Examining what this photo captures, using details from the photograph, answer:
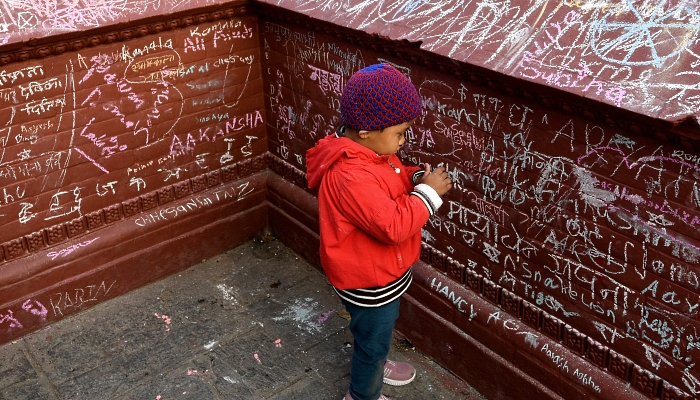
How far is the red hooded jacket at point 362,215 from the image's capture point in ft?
9.62

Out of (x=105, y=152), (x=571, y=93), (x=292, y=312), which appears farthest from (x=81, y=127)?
(x=571, y=93)

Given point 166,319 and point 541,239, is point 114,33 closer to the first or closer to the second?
point 166,319

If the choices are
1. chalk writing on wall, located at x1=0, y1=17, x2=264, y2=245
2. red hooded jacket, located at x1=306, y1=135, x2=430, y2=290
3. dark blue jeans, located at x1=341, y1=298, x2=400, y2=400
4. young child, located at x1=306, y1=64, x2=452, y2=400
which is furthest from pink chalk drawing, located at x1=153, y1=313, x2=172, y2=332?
red hooded jacket, located at x1=306, y1=135, x2=430, y2=290

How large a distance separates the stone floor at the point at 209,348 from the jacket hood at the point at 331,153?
144 cm

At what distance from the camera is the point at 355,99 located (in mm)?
2877

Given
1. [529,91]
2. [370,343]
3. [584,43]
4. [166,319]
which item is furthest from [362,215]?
[166,319]

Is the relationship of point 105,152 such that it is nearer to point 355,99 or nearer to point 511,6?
point 355,99

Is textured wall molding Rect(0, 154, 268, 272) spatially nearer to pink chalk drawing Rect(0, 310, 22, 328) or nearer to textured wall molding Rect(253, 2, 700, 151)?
pink chalk drawing Rect(0, 310, 22, 328)

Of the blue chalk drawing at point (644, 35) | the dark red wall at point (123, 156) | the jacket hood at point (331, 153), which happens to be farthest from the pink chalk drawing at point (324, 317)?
the blue chalk drawing at point (644, 35)

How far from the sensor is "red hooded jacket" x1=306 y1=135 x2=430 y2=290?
2.93 metres

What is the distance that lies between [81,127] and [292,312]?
1.69m

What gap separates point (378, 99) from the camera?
2838 millimetres

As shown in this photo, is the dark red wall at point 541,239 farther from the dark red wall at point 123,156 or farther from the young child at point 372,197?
the dark red wall at point 123,156

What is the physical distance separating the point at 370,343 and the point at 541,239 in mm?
922
